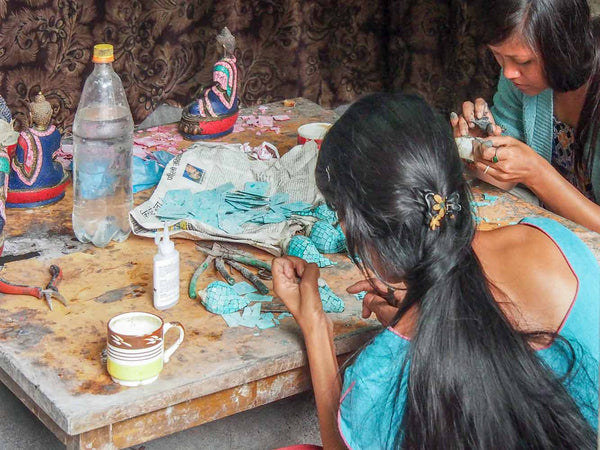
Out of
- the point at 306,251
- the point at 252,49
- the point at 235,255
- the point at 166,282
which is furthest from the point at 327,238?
the point at 252,49

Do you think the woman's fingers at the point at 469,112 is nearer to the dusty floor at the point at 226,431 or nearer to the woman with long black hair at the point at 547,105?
the woman with long black hair at the point at 547,105

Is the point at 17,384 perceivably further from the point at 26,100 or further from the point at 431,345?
the point at 26,100

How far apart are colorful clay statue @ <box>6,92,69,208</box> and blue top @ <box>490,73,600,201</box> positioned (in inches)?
55.7

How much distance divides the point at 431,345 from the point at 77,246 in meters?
1.05

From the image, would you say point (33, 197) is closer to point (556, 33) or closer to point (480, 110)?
point (480, 110)

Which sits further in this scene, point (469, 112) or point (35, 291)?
point (469, 112)

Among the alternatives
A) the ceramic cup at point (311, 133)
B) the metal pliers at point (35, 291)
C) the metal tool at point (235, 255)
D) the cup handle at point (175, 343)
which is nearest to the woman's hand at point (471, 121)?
the ceramic cup at point (311, 133)

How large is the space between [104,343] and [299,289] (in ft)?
1.41

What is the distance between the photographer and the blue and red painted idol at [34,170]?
233 cm

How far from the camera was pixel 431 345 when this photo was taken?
1.55 m

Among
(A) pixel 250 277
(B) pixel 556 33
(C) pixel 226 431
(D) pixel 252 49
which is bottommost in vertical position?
(C) pixel 226 431

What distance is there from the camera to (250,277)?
6.87 feet

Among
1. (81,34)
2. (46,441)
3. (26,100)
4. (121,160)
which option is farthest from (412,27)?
(46,441)

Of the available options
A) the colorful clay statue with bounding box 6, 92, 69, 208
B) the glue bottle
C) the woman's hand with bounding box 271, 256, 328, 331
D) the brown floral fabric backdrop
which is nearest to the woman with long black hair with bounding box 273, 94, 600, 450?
the woman's hand with bounding box 271, 256, 328, 331
